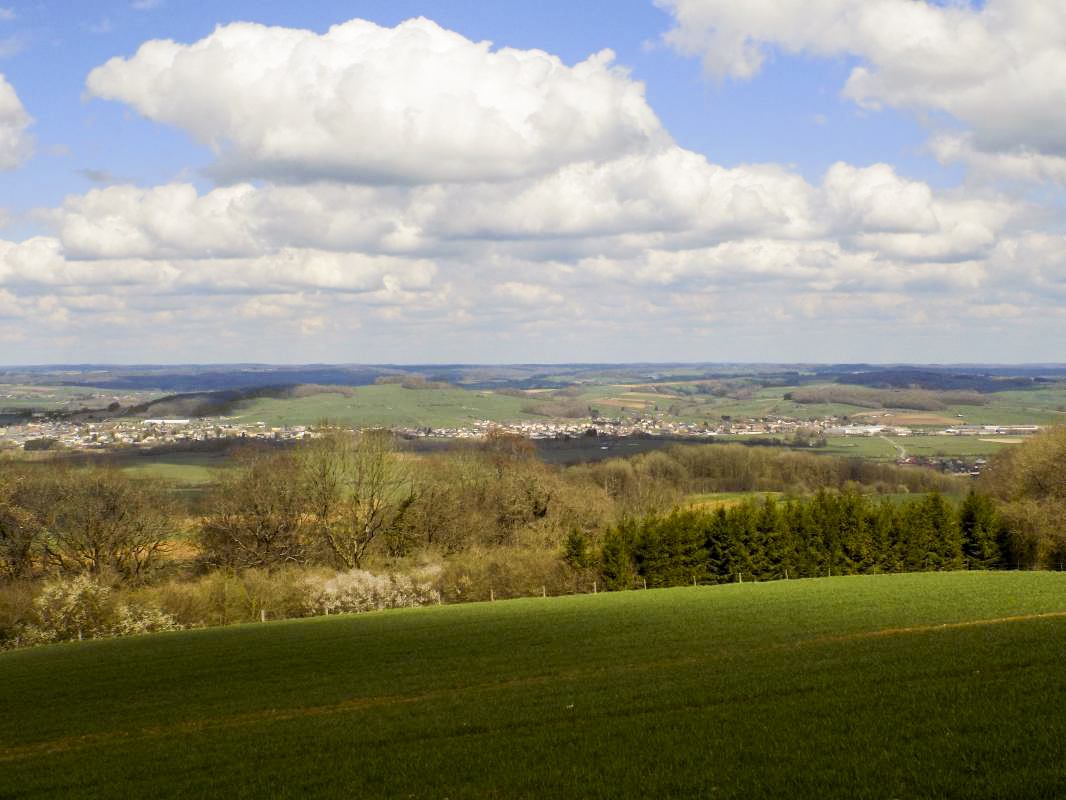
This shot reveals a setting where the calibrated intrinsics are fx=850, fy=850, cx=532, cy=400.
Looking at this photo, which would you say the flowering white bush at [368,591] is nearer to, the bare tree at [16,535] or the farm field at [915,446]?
the bare tree at [16,535]

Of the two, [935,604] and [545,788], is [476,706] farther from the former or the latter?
[935,604]

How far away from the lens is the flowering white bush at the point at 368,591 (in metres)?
59.7

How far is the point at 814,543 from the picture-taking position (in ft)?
227

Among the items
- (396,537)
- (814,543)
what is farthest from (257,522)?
(814,543)

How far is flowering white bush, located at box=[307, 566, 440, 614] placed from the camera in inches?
2351

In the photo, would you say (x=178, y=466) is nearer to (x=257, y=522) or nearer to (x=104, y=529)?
(x=257, y=522)

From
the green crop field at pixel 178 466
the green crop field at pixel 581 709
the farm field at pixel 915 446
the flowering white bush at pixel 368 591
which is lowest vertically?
the flowering white bush at pixel 368 591

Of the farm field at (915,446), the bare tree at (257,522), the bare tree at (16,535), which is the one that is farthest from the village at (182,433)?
the bare tree at (16,535)

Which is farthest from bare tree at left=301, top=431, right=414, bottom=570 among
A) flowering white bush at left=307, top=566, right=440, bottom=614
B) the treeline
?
the treeline

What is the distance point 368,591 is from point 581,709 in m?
45.1

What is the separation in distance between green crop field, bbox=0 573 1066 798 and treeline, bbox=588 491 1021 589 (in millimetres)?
27572

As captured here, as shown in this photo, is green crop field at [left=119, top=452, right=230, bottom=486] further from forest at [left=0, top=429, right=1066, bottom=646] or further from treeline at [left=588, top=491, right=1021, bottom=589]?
treeline at [left=588, top=491, right=1021, bottom=589]

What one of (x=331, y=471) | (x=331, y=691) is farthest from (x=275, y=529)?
(x=331, y=691)

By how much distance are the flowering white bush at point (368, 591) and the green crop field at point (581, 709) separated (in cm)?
1946
